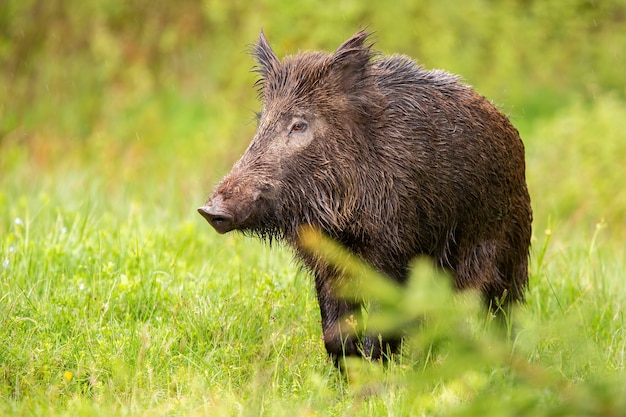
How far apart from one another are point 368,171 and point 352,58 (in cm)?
57

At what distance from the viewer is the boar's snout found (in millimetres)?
3803

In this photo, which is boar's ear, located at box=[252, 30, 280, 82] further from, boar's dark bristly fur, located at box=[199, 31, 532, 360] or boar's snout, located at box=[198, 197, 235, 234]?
boar's snout, located at box=[198, 197, 235, 234]

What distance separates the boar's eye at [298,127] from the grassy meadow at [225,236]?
59 cm

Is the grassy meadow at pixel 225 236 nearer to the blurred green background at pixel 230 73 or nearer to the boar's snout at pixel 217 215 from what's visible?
the blurred green background at pixel 230 73

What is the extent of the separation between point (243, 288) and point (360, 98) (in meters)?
1.36

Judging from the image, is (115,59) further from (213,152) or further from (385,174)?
(385,174)

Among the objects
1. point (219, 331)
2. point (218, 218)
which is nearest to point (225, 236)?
point (219, 331)

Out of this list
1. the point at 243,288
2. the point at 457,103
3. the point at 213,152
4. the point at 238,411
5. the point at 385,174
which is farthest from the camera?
the point at 213,152

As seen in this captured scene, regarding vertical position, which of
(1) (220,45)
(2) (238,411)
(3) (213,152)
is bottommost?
(2) (238,411)

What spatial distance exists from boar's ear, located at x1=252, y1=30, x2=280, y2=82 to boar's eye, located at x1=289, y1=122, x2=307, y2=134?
419 millimetres

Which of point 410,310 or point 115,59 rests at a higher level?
point 115,59

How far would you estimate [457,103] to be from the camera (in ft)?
15.3

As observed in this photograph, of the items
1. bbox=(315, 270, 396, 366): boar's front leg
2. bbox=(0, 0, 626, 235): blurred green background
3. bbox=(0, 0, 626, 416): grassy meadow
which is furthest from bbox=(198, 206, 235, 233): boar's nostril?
bbox=(0, 0, 626, 235): blurred green background

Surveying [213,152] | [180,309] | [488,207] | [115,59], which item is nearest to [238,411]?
[180,309]
